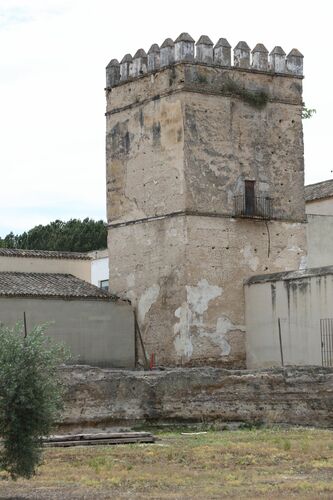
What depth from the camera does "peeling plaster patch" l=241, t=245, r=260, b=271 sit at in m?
29.8

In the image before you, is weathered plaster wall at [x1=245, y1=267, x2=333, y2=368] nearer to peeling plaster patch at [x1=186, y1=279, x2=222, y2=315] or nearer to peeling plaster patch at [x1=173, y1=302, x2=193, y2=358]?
peeling plaster patch at [x1=186, y1=279, x2=222, y2=315]

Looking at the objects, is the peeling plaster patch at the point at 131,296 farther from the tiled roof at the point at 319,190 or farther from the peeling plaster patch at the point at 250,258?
the tiled roof at the point at 319,190

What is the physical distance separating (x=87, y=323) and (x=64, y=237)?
26.2 meters

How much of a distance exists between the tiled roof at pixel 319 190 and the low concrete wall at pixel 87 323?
9.93 m

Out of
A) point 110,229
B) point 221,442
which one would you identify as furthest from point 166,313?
point 221,442

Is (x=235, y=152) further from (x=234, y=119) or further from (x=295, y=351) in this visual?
(x=295, y=351)

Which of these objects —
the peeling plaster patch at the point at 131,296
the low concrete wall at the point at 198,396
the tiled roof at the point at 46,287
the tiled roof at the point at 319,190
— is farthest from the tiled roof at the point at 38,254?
the low concrete wall at the point at 198,396

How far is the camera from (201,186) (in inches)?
1158

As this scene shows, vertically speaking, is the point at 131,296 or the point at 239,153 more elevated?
the point at 239,153

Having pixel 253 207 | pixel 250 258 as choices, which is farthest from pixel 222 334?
pixel 253 207

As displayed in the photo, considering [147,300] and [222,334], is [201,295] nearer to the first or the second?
[222,334]

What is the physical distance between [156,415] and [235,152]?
10.5 meters

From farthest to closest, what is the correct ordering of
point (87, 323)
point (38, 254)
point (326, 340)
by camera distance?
point (38, 254)
point (87, 323)
point (326, 340)

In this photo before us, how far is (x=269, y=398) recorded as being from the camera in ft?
73.9
